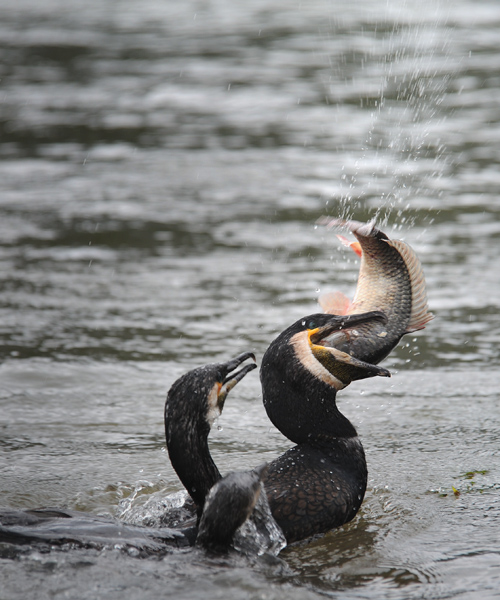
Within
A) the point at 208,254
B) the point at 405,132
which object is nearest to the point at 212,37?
the point at 405,132

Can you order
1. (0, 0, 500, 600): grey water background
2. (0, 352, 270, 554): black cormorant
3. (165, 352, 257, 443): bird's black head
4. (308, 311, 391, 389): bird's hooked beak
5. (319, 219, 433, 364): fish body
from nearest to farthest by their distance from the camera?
1. (0, 352, 270, 554): black cormorant
2. (165, 352, 257, 443): bird's black head
3. (0, 0, 500, 600): grey water background
4. (308, 311, 391, 389): bird's hooked beak
5. (319, 219, 433, 364): fish body

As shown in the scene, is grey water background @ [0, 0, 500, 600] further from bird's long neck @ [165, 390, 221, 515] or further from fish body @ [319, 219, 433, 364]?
fish body @ [319, 219, 433, 364]

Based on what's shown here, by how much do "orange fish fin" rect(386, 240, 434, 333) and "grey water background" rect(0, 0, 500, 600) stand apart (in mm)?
868

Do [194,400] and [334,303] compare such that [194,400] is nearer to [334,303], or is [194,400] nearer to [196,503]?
[196,503]

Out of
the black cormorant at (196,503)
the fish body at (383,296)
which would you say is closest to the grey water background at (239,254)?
the black cormorant at (196,503)

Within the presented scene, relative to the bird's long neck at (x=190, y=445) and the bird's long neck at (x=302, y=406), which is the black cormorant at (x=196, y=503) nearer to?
the bird's long neck at (x=190, y=445)

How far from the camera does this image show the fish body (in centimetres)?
461

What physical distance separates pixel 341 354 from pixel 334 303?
0.42 m

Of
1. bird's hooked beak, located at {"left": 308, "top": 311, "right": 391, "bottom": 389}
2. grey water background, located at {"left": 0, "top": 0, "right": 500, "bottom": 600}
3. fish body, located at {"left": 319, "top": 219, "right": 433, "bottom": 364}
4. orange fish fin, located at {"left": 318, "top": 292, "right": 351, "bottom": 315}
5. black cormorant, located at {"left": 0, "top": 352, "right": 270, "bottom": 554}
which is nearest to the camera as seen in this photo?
black cormorant, located at {"left": 0, "top": 352, "right": 270, "bottom": 554}

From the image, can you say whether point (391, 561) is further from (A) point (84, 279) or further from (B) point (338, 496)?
(A) point (84, 279)

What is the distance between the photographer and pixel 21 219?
31.5ft

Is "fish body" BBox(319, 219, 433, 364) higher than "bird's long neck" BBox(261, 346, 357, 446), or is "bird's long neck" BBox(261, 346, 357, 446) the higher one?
"fish body" BBox(319, 219, 433, 364)

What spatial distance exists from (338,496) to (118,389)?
2348mm

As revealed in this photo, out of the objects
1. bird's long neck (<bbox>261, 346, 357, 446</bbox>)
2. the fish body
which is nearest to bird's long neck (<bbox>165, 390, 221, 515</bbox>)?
bird's long neck (<bbox>261, 346, 357, 446</bbox>)
